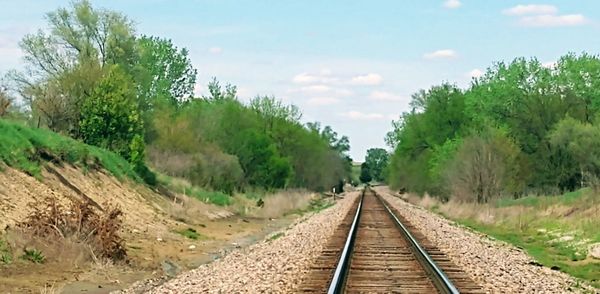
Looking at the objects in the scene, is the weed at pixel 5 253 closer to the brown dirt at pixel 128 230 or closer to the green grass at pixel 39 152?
the brown dirt at pixel 128 230

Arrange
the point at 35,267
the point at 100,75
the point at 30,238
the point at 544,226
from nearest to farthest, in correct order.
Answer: the point at 35,267 < the point at 30,238 < the point at 544,226 < the point at 100,75

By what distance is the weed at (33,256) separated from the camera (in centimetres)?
1883

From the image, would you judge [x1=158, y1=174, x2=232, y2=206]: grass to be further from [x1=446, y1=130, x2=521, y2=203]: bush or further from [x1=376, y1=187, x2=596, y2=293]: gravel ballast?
[x1=376, y1=187, x2=596, y2=293]: gravel ballast

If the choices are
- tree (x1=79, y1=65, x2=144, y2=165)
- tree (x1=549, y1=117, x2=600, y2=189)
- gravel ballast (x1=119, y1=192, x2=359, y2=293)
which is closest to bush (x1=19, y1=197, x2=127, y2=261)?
gravel ballast (x1=119, y1=192, x2=359, y2=293)

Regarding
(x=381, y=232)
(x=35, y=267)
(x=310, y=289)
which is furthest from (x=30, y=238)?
(x=381, y=232)

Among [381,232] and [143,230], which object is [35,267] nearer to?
[143,230]

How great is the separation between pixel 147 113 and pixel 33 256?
1866 inches

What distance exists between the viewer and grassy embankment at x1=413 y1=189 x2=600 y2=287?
74.3 feet

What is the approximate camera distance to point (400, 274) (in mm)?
16547

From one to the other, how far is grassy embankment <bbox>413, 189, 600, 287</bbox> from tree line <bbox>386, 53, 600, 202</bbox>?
4.27 metres

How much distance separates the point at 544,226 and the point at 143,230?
655 inches

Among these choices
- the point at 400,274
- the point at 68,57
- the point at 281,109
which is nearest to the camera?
the point at 400,274

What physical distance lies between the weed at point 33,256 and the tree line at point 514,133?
4024 cm

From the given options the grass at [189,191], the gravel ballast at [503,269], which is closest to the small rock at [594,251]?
the gravel ballast at [503,269]
